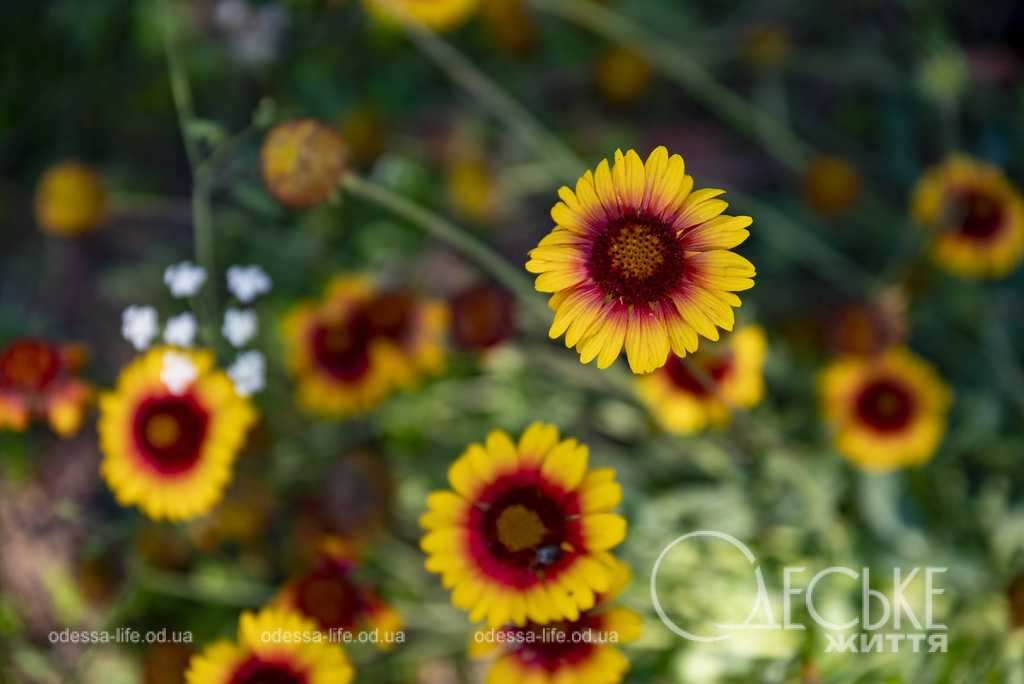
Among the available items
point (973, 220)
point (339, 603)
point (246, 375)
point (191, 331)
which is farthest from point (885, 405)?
point (191, 331)

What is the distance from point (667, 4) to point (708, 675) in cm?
181

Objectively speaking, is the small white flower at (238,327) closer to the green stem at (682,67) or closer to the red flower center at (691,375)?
the red flower center at (691,375)

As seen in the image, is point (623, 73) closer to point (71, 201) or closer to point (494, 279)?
point (494, 279)

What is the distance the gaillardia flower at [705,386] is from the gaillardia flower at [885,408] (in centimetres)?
25

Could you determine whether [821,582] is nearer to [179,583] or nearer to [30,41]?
[179,583]

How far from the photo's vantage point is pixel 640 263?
49.1 inches

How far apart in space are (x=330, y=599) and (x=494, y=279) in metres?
0.90

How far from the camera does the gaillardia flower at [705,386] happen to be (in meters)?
1.81

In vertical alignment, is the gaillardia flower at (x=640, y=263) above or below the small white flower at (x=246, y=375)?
below

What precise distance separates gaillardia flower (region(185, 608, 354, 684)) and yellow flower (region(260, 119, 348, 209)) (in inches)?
28.8

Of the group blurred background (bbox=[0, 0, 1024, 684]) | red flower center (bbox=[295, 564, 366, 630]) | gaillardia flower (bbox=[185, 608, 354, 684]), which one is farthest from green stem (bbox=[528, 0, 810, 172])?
gaillardia flower (bbox=[185, 608, 354, 684])

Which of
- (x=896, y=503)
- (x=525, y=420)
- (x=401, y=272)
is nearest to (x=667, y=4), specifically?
(x=401, y=272)

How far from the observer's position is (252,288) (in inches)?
70.0

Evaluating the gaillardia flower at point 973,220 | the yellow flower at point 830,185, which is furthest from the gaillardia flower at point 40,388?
the gaillardia flower at point 973,220
